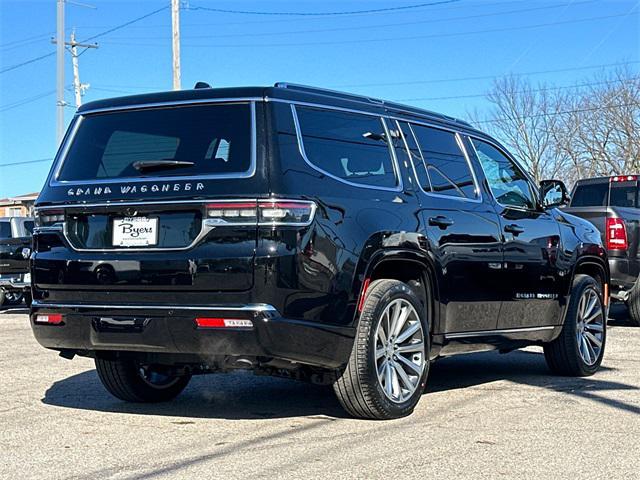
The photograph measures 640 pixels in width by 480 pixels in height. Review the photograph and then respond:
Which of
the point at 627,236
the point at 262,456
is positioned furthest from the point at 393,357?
the point at 627,236

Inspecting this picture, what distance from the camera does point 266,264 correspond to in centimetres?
Answer: 508

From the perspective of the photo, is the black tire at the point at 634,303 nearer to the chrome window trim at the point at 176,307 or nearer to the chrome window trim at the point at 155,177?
the chrome window trim at the point at 155,177

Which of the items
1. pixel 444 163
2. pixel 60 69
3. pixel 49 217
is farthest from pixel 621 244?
pixel 60 69

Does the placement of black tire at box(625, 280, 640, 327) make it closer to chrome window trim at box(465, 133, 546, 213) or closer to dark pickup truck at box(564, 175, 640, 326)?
dark pickup truck at box(564, 175, 640, 326)

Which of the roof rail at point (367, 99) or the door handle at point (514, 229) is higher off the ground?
the roof rail at point (367, 99)

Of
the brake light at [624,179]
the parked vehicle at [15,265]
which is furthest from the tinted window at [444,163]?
the parked vehicle at [15,265]

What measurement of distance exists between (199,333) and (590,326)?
4.17 metres

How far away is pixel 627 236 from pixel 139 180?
774 centimetres

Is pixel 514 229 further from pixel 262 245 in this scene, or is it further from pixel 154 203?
pixel 154 203

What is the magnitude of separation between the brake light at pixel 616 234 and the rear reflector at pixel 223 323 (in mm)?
7591

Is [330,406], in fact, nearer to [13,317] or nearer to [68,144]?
[68,144]

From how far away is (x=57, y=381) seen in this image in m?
7.88

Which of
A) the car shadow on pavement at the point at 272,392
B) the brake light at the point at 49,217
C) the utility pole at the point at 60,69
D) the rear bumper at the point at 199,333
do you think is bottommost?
the car shadow on pavement at the point at 272,392

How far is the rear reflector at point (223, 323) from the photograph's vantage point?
509cm
